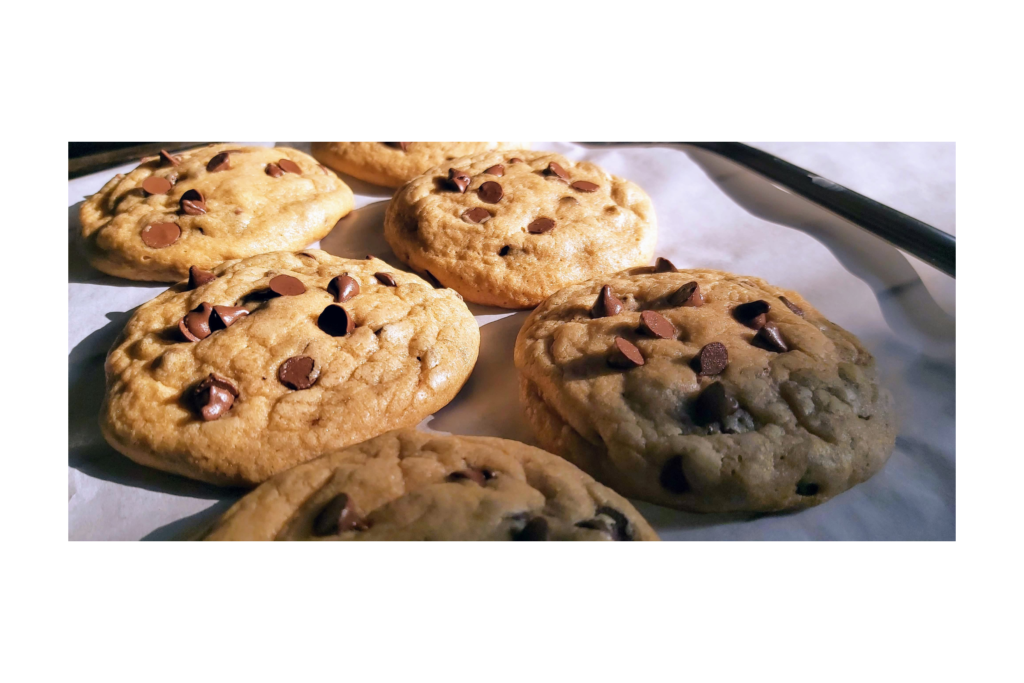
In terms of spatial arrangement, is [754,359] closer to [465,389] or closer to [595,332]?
[595,332]

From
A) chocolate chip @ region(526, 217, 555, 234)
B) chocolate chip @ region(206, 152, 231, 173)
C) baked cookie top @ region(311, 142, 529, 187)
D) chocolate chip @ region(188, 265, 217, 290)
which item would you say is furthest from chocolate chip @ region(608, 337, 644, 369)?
chocolate chip @ region(206, 152, 231, 173)

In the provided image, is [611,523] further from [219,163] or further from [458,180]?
[219,163]

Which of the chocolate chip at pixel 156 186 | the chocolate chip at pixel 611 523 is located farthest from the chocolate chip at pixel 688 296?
the chocolate chip at pixel 156 186

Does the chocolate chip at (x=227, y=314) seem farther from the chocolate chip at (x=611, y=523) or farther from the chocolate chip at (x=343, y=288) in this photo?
the chocolate chip at (x=611, y=523)

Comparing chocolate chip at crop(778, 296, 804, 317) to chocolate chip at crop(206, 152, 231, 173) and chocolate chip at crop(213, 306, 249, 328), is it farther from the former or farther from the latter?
chocolate chip at crop(206, 152, 231, 173)

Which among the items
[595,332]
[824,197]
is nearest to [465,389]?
[595,332]

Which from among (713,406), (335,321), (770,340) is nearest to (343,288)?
(335,321)
